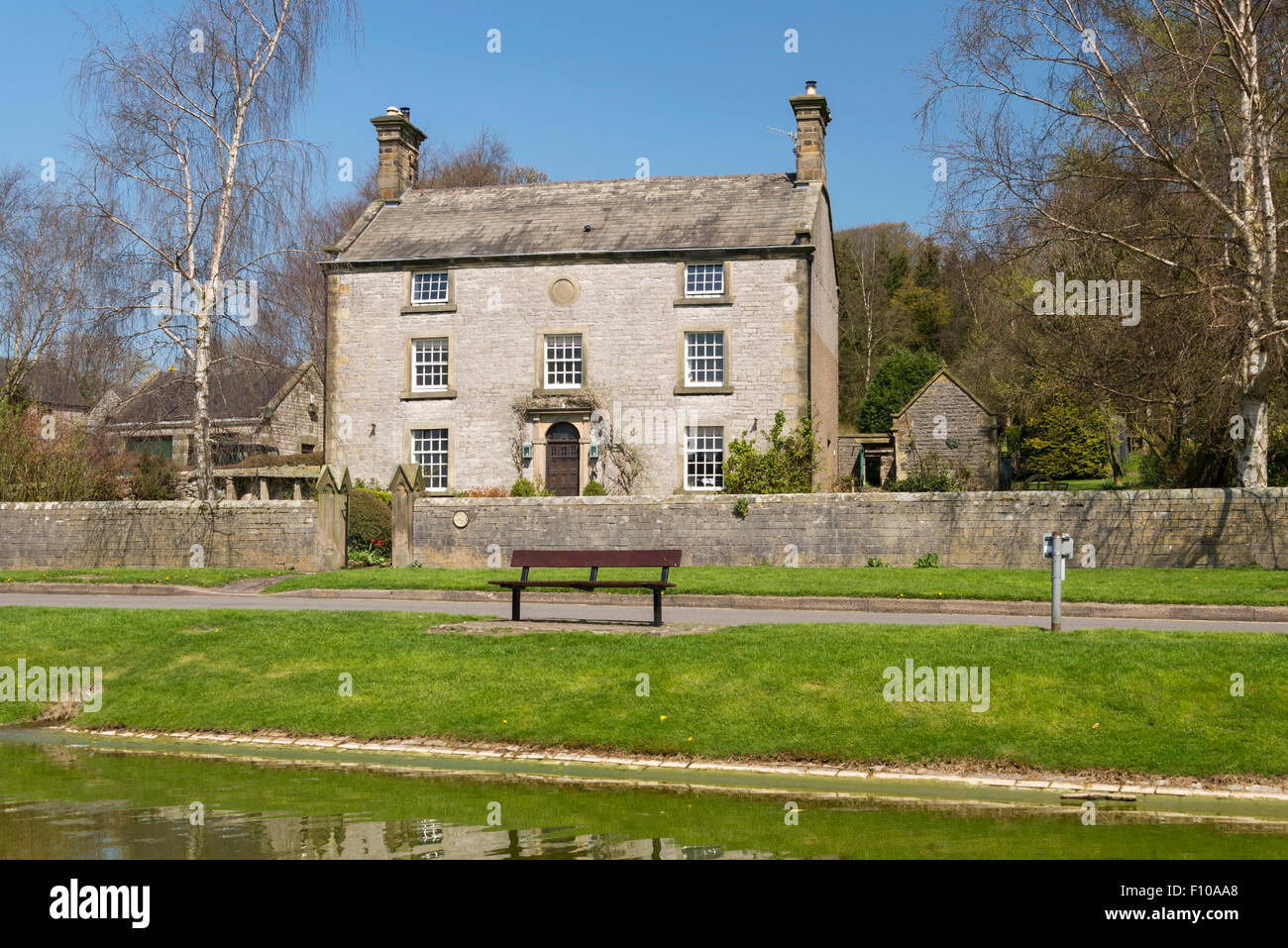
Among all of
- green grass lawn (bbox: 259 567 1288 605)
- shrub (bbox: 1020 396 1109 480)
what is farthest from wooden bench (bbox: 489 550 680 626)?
shrub (bbox: 1020 396 1109 480)

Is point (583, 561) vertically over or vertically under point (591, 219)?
under

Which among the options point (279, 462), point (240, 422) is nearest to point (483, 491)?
point (279, 462)

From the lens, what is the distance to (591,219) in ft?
119

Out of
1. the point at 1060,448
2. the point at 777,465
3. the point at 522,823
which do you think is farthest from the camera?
the point at 1060,448

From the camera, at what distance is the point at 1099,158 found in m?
23.5

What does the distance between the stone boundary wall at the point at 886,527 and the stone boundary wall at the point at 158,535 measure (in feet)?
8.33

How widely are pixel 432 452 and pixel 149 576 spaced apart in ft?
39.0

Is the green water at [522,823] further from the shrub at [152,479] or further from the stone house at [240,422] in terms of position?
the stone house at [240,422]

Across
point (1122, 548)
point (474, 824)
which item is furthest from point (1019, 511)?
point (474, 824)

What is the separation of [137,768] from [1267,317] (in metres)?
20.5

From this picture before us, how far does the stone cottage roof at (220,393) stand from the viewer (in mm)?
29812

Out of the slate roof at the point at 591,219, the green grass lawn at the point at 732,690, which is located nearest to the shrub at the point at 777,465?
the slate roof at the point at 591,219

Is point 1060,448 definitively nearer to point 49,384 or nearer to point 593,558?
point 593,558

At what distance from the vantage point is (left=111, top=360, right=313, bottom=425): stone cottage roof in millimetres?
29812
